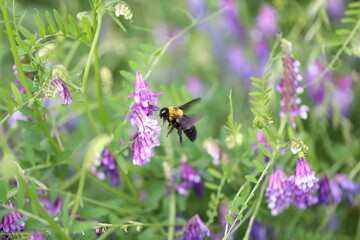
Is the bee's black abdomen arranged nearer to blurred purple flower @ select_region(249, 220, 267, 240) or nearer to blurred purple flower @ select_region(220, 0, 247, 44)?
blurred purple flower @ select_region(249, 220, 267, 240)

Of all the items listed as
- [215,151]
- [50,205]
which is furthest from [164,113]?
[50,205]

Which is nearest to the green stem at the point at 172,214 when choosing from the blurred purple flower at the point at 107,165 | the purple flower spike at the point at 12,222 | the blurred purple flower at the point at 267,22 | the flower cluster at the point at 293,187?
the blurred purple flower at the point at 107,165

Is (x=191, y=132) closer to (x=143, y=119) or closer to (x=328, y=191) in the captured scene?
(x=143, y=119)

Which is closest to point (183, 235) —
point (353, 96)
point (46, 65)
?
point (46, 65)

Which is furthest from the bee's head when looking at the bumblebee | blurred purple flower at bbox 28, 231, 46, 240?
blurred purple flower at bbox 28, 231, 46, 240

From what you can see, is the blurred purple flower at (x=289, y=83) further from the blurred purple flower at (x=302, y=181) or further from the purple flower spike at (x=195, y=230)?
the purple flower spike at (x=195, y=230)

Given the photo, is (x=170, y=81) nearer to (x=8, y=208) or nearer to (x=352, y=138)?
(x=352, y=138)
